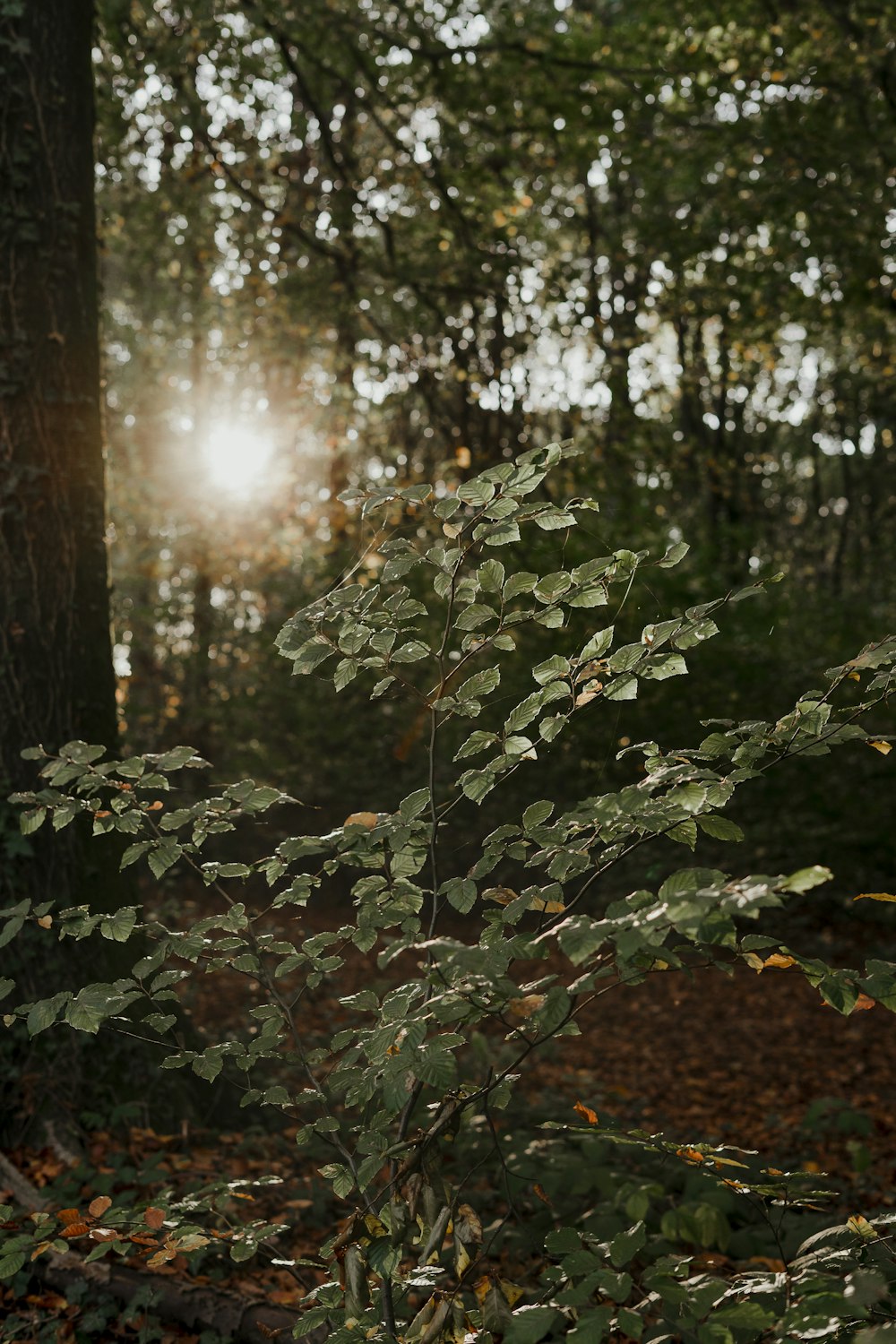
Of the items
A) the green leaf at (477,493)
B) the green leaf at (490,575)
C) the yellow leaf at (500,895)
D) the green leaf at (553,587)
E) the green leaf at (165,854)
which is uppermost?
the green leaf at (477,493)

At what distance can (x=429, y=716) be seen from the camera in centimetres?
430

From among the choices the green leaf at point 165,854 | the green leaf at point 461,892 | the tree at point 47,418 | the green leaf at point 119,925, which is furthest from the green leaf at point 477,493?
the tree at point 47,418

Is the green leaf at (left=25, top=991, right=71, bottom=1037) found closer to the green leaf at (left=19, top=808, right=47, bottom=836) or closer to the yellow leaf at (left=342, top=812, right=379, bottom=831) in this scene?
the green leaf at (left=19, top=808, right=47, bottom=836)

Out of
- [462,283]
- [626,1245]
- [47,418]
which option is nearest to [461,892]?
[626,1245]

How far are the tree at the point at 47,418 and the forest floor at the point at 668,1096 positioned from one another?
109 centimetres

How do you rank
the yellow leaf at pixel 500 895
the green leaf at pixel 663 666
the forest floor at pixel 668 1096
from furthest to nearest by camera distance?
the forest floor at pixel 668 1096 → the yellow leaf at pixel 500 895 → the green leaf at pixel 663 666

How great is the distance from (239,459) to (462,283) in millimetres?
5196

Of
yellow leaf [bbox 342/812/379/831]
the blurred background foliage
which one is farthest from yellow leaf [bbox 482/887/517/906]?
the blurred background foliage

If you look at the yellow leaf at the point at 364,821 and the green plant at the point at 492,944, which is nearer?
the green plant at the point at 492,944

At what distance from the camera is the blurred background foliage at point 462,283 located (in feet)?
24.0

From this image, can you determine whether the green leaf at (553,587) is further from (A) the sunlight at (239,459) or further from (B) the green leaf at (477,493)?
(A) the sunlight at (239,459)

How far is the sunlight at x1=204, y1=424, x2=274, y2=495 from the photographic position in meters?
11.5

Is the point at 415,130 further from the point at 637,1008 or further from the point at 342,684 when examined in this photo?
the point at 342,684

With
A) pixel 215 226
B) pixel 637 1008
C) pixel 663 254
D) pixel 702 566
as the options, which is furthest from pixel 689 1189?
pixel 215 226
